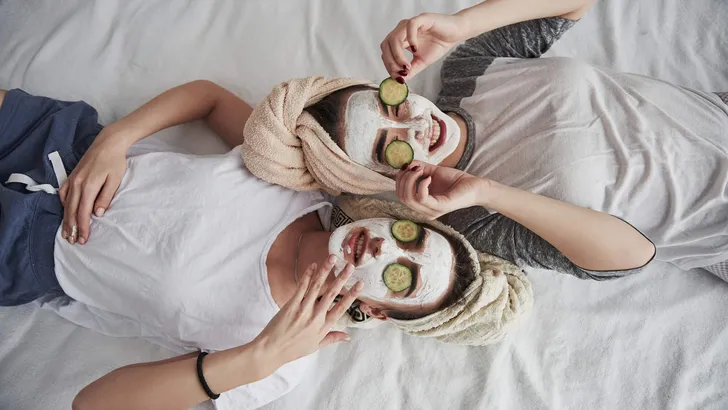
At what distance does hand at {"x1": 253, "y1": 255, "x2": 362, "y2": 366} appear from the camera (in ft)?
3.64

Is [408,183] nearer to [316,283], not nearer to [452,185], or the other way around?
[452,185]

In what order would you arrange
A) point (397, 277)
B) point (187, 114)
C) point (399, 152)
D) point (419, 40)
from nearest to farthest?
point (397, 277) → point (399, 152) → point (419, 40) → point (187, 114)

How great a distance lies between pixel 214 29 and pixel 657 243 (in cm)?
159

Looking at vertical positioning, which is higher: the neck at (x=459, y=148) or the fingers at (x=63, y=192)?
Answer: the fingers at (x=63, y=192)

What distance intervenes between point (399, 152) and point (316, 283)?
0.40 metres

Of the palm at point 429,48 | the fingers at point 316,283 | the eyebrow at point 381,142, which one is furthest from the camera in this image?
the palm at point 429,48

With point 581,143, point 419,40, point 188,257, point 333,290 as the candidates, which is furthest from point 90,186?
point 581,143

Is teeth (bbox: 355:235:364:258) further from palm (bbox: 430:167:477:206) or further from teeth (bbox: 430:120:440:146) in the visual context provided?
teeth (bbox: 430:120:440:146)

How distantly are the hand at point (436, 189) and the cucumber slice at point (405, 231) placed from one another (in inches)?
2.4

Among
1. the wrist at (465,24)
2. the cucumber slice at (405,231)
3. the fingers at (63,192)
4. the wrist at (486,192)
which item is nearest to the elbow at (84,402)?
the fingers at (63,192)

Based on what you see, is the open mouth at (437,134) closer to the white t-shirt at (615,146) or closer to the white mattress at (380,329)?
the white t-shirt at (615,146)

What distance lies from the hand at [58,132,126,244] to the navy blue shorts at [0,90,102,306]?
6cm

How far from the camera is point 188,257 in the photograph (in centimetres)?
132

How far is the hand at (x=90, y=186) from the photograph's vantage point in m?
1.37
